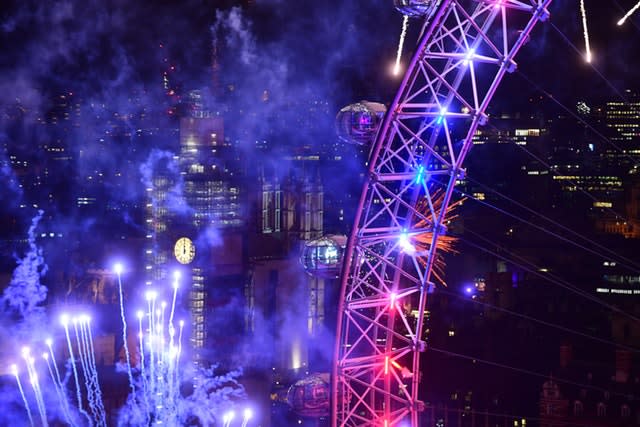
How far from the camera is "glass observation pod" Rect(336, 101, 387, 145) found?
10.6 metres

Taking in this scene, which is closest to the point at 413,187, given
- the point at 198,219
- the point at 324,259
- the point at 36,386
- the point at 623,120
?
the point at 324,259

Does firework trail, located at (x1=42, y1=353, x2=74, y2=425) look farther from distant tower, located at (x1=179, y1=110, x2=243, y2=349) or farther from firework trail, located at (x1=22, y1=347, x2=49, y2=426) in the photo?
distant tower, located at (x1=179, y1=110, x2=243, y2=349)

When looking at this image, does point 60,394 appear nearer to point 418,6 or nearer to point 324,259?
point 324,259

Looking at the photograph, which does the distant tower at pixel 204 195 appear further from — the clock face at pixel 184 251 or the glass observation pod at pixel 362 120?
the glass observation pod at pixel 362 120

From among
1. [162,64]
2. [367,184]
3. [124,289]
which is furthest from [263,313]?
[367,184]

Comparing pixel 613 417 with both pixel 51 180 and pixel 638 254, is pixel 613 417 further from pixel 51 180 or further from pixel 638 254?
pixel 51 180

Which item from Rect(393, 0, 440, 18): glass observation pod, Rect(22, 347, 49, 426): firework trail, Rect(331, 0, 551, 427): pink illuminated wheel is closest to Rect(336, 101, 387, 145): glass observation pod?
Rect(331, 0, 551, 427): pink illuminated wheel

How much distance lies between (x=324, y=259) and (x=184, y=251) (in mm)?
23402

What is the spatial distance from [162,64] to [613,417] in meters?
21.1

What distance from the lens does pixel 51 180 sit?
34.1 meters

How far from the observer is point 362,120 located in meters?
10.6

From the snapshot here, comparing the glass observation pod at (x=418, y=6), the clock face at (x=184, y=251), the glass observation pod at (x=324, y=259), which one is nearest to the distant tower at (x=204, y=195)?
the clock face at (x=184, y=251)

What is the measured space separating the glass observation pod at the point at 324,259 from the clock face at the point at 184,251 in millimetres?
22652

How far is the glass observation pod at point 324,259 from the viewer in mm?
12070
